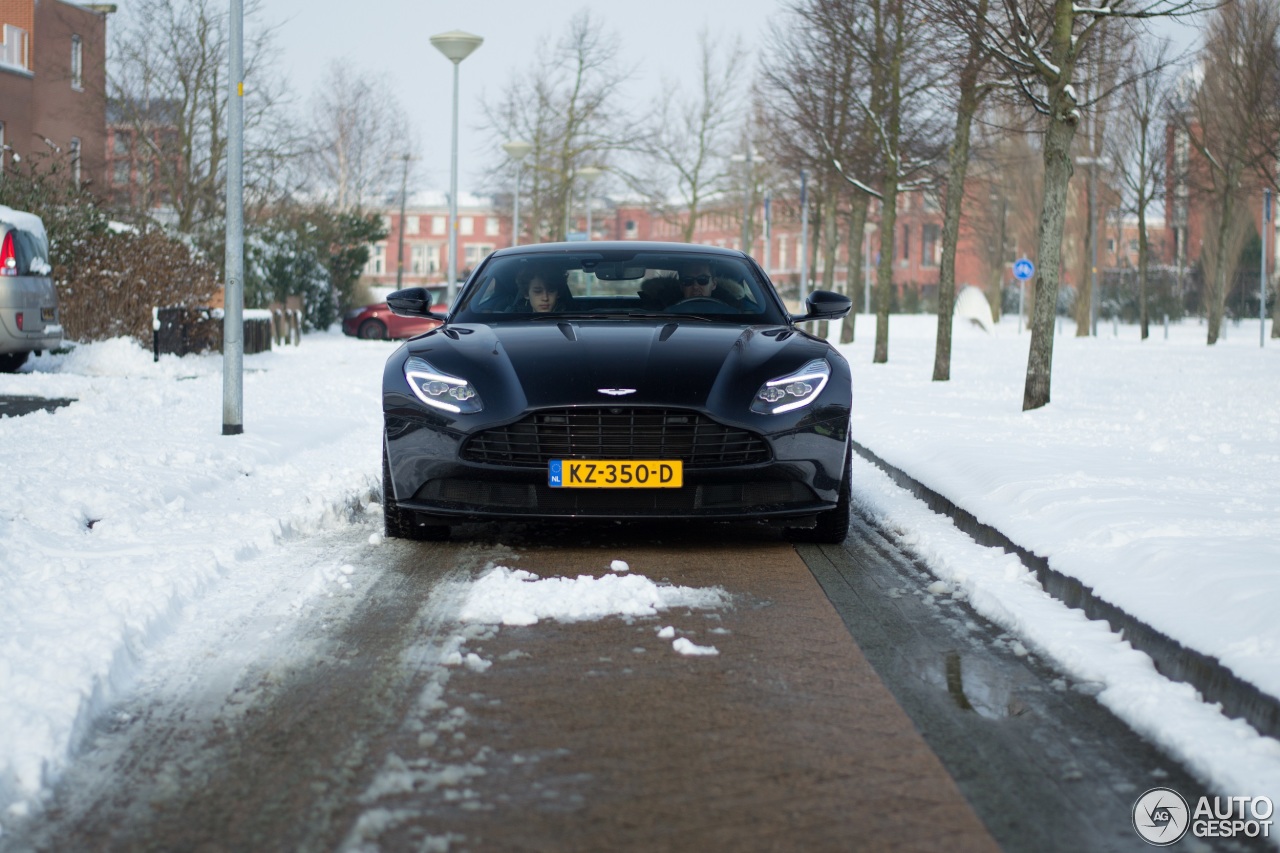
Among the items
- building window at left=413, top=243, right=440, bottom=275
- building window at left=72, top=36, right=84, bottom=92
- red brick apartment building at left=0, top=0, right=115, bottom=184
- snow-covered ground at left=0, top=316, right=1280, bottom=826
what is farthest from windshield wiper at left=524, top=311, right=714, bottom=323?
building window at left=413, top=243, right=440, bottom=275

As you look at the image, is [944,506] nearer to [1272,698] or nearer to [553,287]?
[553,287]

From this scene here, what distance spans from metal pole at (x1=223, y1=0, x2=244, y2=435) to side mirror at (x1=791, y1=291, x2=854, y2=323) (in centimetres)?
497

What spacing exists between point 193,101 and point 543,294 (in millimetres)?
28457

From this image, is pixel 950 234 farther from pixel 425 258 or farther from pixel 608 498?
pixel 425 258

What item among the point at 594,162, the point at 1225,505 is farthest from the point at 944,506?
the point at 594,162

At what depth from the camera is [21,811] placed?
3227 mm

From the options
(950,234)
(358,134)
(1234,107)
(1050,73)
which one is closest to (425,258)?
(358,134)

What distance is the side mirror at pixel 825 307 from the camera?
785 cm

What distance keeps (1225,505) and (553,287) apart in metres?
3.53

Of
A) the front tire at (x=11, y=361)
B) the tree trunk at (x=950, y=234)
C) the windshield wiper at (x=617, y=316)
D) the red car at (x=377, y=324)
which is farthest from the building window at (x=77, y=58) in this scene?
the windshield wiper at (x=617, y=316)

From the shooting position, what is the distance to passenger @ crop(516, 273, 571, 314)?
7770 millimetres

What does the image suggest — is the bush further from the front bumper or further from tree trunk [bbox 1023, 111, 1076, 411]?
the front bumper

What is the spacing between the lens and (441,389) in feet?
21.7

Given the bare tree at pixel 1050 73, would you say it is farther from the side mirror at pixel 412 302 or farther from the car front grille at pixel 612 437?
the car front grille at pixel 612 437
